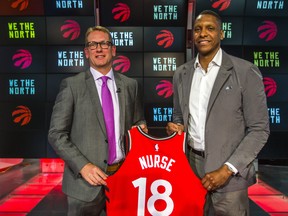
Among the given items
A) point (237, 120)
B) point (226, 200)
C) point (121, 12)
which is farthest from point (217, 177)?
point (121, 12)

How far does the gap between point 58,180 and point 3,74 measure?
6.24 feet

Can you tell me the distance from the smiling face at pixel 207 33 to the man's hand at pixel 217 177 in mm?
663

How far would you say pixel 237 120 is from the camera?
75.3 inches

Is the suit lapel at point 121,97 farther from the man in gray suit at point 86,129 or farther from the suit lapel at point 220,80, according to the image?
the suit lapel at point 220,80

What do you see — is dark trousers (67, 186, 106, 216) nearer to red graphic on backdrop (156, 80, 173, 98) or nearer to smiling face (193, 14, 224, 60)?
smiling face (193, 14, 224, 60)

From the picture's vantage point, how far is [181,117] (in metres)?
2.29

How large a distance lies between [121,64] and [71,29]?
92 centimetres

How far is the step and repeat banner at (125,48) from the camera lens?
5.21m

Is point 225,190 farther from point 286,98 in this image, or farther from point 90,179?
point 286,98

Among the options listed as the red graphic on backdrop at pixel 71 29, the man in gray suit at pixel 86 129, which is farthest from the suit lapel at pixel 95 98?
the red graphic on backdrop at pixel 71 29

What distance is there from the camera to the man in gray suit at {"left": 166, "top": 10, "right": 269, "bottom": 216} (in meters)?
1.87

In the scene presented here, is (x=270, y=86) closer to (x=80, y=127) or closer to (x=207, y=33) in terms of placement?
(x=207, y=33)

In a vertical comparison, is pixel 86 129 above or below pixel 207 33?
below

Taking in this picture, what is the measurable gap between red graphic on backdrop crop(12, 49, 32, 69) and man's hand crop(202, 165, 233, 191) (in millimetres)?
4144
